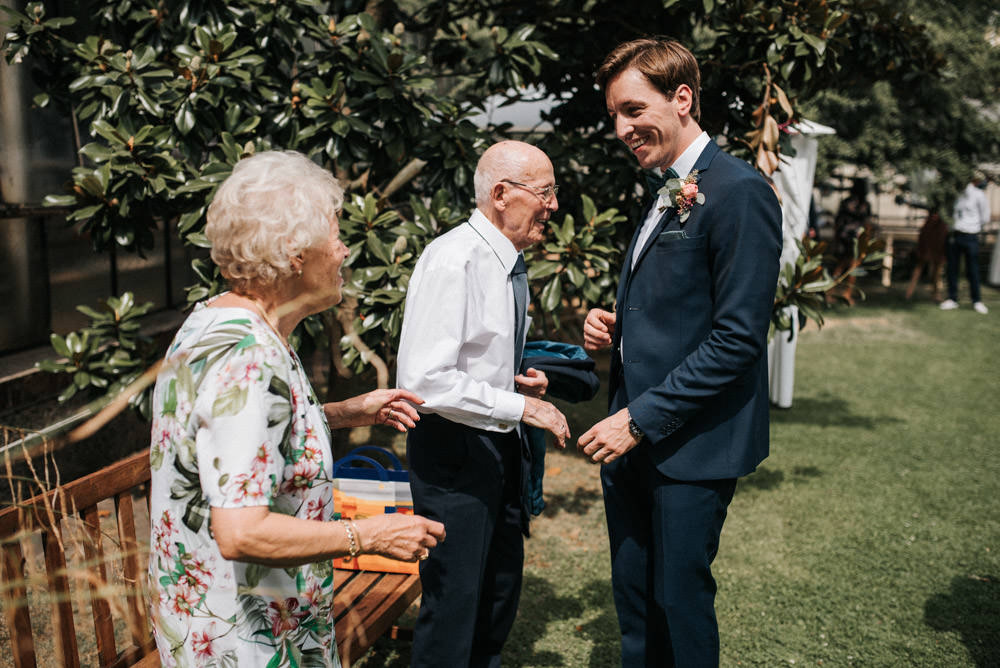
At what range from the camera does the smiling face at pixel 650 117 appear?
2463mm

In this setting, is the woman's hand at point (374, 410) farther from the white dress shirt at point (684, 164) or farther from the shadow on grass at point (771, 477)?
the shadow on grass at point (771, 477)

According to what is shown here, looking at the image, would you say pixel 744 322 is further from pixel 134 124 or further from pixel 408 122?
pixel 134 124

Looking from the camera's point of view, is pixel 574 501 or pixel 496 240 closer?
pixel 496 240

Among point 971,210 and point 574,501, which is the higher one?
point 971,210

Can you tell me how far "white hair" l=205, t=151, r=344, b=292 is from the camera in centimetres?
177

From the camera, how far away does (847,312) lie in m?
14.1

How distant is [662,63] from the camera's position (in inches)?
95.4

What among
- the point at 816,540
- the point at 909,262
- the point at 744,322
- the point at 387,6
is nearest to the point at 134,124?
the point at 387,6

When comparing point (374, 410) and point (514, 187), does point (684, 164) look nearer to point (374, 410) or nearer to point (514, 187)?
point (514, 187)

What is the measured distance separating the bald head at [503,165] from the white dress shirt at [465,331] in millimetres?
98

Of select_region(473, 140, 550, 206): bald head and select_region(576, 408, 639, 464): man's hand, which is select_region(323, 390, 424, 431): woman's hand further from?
select_region(473, 140, 550, 206): bald head

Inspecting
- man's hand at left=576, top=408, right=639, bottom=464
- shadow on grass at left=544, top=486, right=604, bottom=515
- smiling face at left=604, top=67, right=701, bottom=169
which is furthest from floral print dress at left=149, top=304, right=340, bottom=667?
shadow on grass at left=544, top=486, right=604, bottom=515

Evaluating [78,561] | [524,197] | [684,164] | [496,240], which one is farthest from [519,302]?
[78,561]

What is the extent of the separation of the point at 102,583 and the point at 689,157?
6.84 feet
